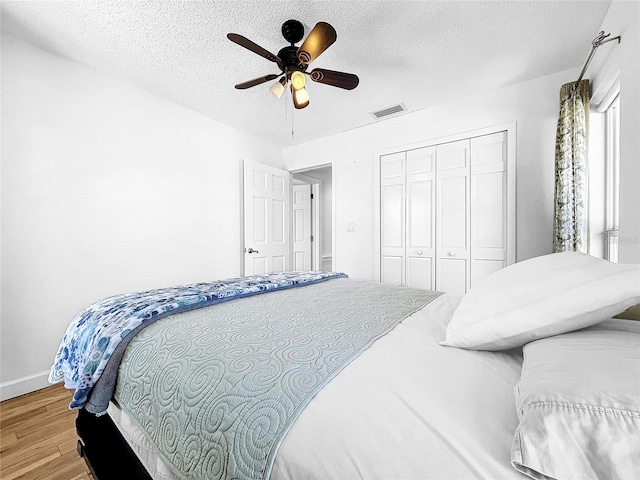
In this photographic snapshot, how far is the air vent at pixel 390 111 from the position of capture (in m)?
3.18

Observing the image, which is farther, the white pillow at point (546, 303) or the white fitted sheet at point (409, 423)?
the white pillow at point (546, 303)

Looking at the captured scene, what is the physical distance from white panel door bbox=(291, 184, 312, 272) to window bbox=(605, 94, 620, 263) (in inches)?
163

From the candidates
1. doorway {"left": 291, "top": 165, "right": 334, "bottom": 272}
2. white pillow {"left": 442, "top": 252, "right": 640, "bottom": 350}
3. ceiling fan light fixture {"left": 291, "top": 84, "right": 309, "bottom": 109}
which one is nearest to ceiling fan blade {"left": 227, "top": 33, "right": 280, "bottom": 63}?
ceiling fan light fixture {"left": 291, "top": 84, "right": 309, "bottom": 109}

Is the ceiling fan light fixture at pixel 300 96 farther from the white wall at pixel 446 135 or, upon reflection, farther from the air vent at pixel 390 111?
the white wall at pixel 446 135

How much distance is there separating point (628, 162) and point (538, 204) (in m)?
1.20

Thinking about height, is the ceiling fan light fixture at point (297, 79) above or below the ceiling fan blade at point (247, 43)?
below

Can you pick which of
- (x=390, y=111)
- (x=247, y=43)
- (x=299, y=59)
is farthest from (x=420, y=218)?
(x=247, y=43)

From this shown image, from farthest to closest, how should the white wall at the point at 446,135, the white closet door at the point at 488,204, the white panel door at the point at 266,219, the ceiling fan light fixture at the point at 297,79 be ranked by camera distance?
the white panel door at the point at 266,219 → the white closet door at the point at 488,204 → the white wall at the point at 446,135 → the ceiling fan light fixture at the point at 297,79

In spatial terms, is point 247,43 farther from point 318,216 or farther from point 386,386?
point 318,216

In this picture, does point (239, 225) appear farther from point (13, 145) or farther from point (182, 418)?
point (182, 418)

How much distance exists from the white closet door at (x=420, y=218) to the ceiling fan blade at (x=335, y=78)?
1.55 meters

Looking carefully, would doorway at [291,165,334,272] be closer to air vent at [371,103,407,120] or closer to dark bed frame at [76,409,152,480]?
air vent at [371,103,407,120]

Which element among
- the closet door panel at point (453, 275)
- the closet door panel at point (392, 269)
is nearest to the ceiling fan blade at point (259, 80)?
the closet door panel at point (392, 269)

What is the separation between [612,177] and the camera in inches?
84.0
